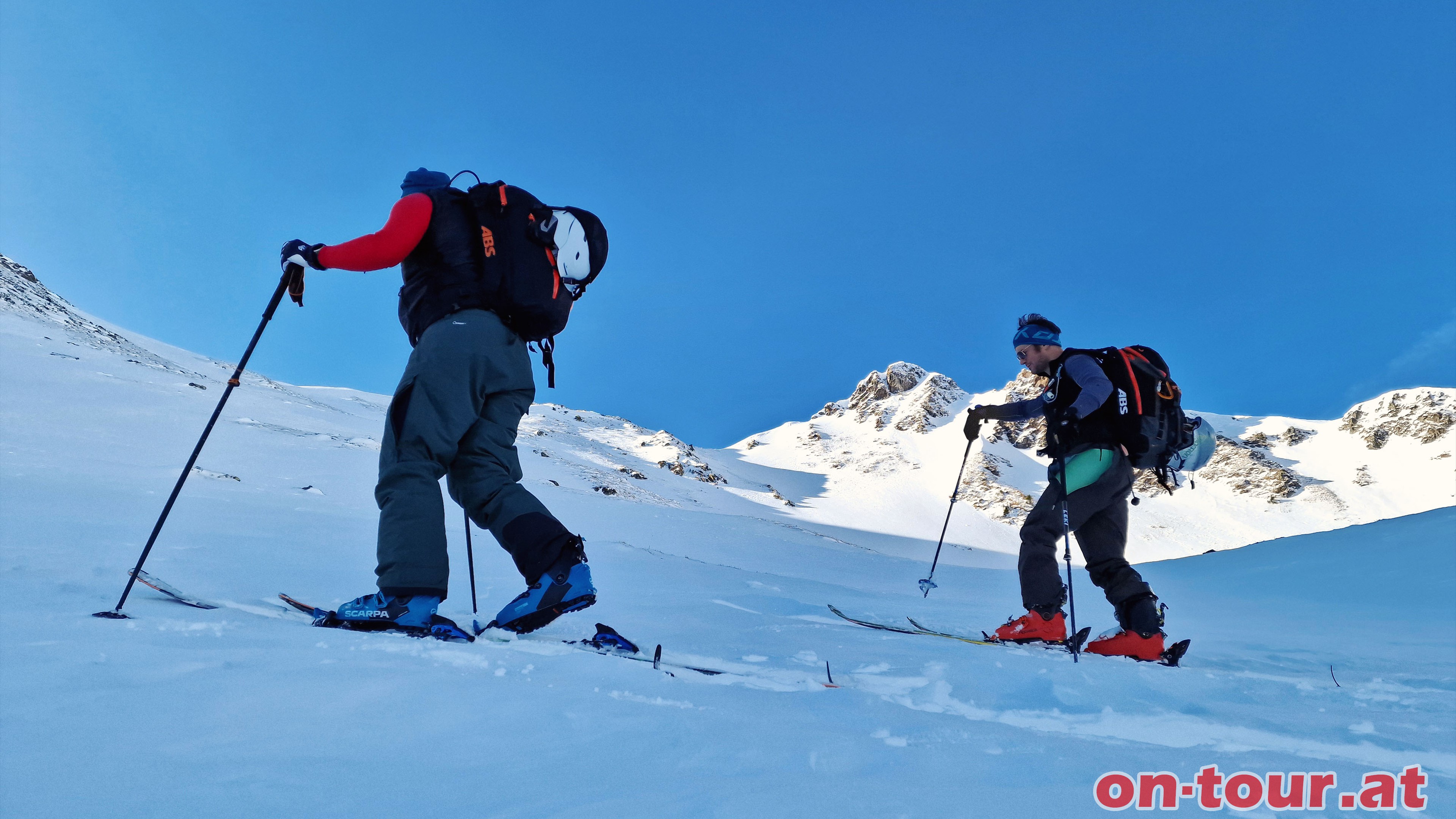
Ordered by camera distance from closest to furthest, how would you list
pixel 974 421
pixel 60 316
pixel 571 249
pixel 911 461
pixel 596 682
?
1. pixel 596 682
2. pixel 571 249
3. pixel 974 421
4. pixel 60 316
5. pixel 911 461

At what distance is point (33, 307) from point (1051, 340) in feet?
123

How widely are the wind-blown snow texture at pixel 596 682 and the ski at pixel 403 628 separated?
167 mm

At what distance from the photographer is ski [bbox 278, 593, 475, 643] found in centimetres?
219

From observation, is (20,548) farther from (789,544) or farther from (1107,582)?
(789,544)

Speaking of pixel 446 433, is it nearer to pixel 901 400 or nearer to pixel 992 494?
pixel 992 494

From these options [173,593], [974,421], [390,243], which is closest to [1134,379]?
[974,421]

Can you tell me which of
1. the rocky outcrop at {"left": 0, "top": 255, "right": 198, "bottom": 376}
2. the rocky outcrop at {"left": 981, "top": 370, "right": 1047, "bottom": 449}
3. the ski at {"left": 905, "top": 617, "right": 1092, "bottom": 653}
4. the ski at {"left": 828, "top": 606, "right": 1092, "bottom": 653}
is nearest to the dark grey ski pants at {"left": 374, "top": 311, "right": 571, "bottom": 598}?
the ski at {"left": 828, "top": 606, "right": 1092, "bottom": 653}

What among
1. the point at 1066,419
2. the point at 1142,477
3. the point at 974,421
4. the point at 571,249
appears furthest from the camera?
the point at 1142,477

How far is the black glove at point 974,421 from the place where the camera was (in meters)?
4.85

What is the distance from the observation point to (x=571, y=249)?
3021 millimetres

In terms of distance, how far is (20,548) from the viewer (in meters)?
2.50

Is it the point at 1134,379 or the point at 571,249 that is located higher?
the point at 1134,379

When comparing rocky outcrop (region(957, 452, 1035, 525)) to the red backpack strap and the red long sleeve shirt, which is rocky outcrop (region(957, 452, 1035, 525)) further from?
Answer: the red long sleeve shirt

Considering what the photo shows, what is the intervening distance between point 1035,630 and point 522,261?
128 inches
